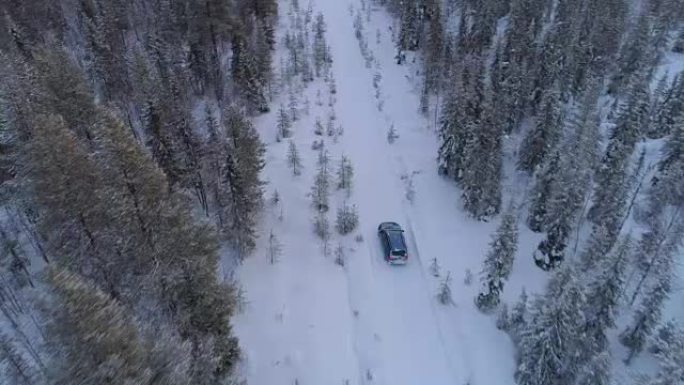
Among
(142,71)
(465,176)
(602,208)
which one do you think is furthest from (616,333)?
(142,71)

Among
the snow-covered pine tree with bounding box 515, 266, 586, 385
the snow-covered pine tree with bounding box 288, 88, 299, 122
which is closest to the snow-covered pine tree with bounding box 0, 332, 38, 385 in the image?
the snow-covered pine tree with bounding box 515, 266, 586, 385

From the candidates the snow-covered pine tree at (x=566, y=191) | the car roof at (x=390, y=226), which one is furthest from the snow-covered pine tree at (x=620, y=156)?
the car roof at (x=390, y=226)

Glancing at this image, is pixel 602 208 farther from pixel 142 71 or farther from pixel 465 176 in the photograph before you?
pixel 142 71

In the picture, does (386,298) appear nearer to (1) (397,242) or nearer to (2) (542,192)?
(1) (397,242)

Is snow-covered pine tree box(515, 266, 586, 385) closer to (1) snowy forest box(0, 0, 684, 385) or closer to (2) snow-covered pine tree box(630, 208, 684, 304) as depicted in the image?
(1) snowy forest box(0, 0, 684, 385)

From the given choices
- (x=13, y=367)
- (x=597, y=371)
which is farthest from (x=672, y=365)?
(x=13, y=367)
